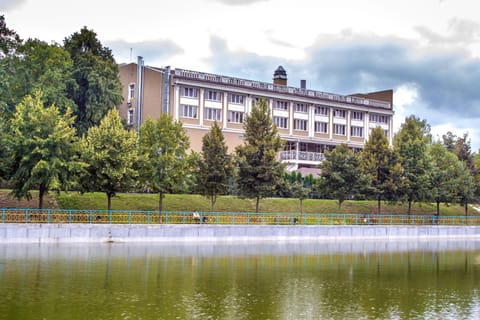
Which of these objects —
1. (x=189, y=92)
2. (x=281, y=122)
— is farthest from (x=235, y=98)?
(x=281, y=122)

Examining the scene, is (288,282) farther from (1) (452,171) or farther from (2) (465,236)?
(1) (452,171)

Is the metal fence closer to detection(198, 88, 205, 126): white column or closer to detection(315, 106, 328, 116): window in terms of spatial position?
detection(198, 88, 205, 126): white column

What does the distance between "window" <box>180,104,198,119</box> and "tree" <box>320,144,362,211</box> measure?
19880mm

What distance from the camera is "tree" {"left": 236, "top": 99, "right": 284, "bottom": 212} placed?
54781 millimetres

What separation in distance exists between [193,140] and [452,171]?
98.2 feet

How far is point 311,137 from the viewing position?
86312 mm

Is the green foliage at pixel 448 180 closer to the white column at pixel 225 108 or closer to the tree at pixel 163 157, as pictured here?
the white column at pixel 225 108

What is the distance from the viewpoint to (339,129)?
9000 cm

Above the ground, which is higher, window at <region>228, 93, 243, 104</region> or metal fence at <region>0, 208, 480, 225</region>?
window at <region>228, 93, 243, 104</region>

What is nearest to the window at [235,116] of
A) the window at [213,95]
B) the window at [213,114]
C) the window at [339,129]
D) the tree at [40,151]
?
the window at [213,114]

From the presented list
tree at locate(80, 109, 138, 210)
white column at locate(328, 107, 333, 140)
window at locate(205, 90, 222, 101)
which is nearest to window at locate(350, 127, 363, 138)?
white column at locate(328, 107, 333, 140)

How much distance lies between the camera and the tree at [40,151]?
4447 cm

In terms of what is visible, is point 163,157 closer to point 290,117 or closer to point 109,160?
point 109,160

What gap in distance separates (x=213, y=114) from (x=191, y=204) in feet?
65.6
